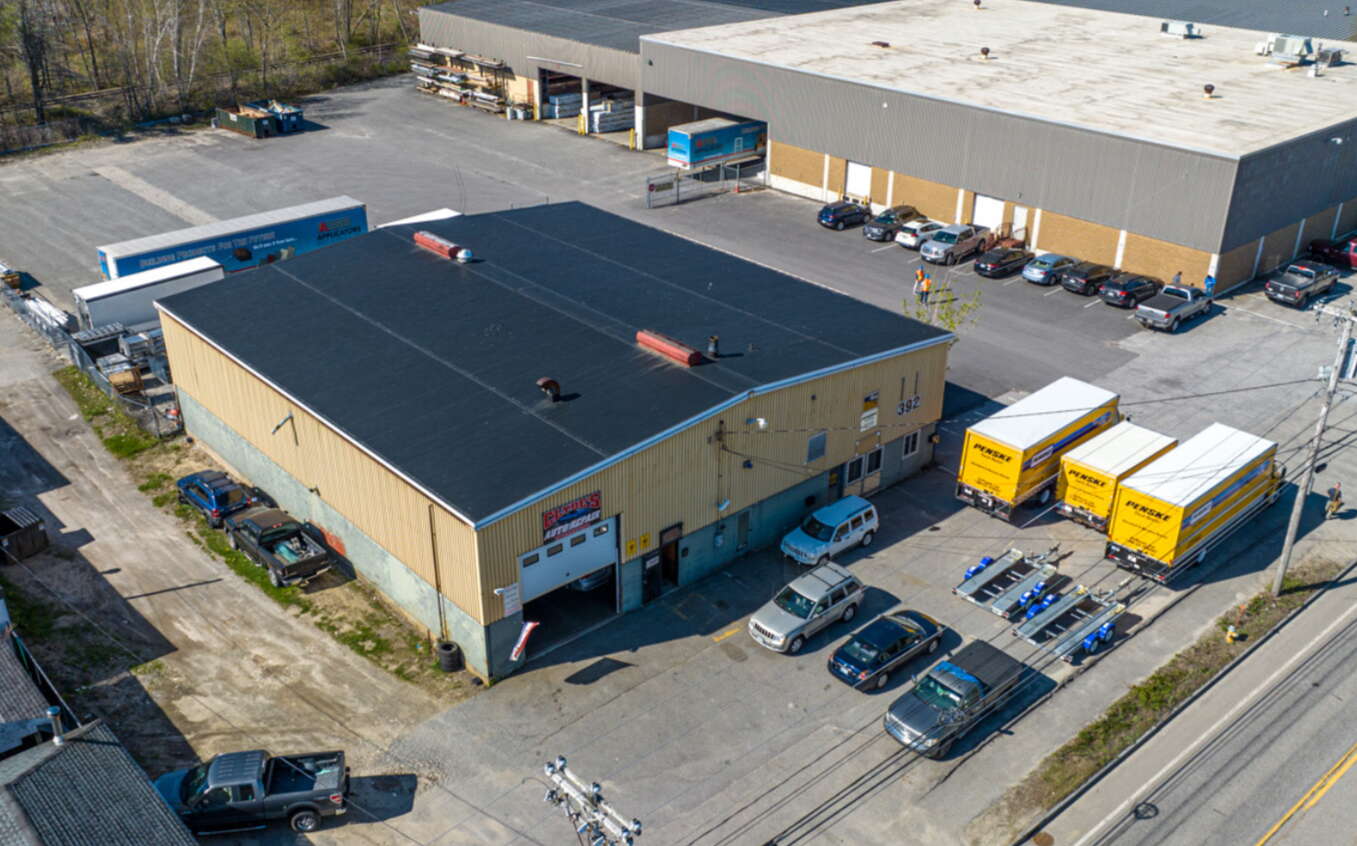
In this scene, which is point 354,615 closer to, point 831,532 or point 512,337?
point 512,337

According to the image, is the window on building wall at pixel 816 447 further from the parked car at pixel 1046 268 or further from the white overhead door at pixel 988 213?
the white overhead door at pixel 988 213

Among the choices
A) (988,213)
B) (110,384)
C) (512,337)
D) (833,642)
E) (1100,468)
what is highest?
(512,337)

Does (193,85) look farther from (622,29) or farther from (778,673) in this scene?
(778,673)

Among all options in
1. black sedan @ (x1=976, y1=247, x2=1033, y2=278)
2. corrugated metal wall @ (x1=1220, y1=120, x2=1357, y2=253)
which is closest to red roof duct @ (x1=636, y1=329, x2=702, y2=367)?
black sedan @ (x1=976, y1=247, x2=1033, y2=278)

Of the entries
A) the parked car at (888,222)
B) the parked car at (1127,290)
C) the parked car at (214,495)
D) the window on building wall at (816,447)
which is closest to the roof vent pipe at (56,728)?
the parked car at (214,495)

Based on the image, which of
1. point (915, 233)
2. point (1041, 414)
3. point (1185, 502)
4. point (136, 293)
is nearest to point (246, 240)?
point (136, 293)

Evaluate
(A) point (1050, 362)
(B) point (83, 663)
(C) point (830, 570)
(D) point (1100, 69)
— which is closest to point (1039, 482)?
(C) point (830, 570)
